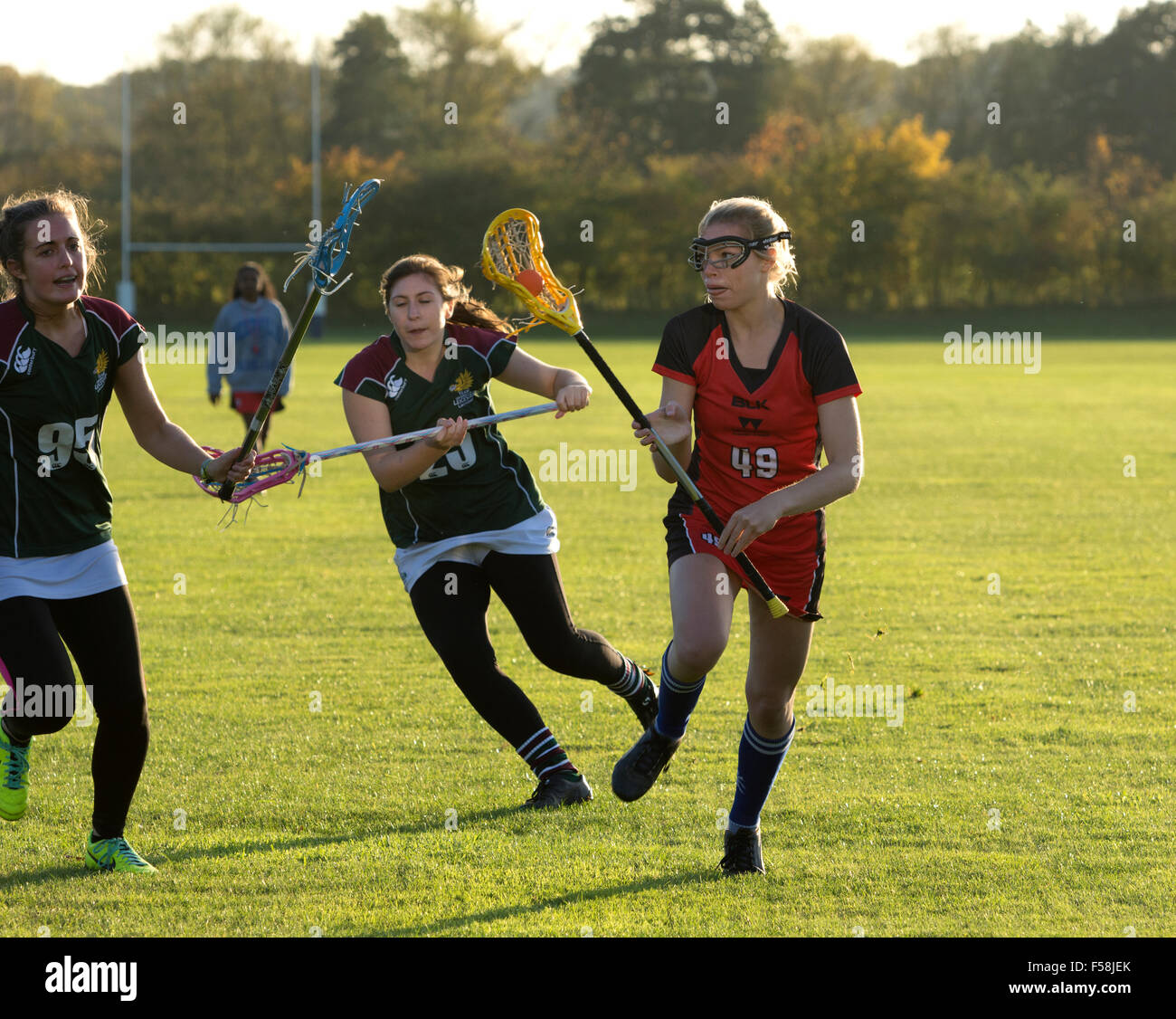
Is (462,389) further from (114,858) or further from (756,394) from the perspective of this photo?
(114,858)

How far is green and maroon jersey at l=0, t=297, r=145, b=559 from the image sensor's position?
405cm

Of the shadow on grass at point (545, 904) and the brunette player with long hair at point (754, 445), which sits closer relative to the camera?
the shadow on grass at point (545, 904)

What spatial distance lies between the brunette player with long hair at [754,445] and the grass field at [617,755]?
0.50 metres

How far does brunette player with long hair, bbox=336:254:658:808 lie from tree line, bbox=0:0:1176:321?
3728cm

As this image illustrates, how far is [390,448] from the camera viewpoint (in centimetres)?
482

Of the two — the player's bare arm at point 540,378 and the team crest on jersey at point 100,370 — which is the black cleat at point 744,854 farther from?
the team crest on jersey at point 100,370

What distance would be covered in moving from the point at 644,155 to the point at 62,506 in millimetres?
53911

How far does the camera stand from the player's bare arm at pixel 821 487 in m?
3.96

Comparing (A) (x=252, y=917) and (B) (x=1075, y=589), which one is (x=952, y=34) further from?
(A) (x=252, y=917)

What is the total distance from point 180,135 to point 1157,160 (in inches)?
1458

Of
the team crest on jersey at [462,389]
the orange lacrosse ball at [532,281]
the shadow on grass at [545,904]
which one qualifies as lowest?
the shadow on grass at [545,904]

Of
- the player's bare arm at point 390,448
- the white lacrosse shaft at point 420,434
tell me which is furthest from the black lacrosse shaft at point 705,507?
the player's bare arm at point 390,448

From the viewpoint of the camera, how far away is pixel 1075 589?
869 cm
